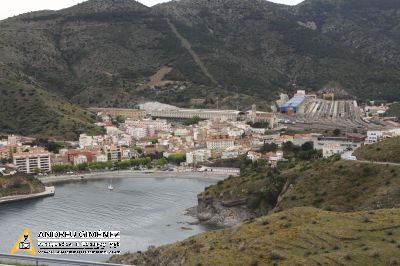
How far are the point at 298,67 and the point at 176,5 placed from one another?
85.0 ft

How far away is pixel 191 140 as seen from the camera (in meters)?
55.4

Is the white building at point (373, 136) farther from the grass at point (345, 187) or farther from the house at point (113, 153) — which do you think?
the grass at point (345, 187)

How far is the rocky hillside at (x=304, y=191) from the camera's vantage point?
24500mm

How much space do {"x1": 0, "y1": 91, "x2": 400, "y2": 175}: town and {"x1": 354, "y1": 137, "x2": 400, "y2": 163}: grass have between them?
307 inches

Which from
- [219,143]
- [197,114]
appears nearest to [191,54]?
[197,114]

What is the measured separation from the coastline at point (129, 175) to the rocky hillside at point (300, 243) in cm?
2619

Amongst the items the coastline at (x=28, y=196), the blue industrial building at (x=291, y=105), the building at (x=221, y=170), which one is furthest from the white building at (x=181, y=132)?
the coastline at (x=28, y=196)

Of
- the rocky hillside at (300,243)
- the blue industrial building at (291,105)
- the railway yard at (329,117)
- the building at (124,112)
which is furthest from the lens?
the blue industrial building at (291,105)

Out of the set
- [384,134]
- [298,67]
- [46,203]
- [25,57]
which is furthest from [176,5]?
[46,203]

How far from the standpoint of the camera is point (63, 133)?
2253 inches

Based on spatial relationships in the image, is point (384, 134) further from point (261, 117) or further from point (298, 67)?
point (298, 67)

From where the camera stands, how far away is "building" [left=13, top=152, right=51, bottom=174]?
152ft

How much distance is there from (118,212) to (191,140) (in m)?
22.7

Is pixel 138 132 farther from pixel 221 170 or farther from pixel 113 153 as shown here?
pixel 221 170
